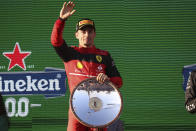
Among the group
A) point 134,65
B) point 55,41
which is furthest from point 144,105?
point 55,41

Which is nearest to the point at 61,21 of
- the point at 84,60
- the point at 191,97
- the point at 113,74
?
the point at 84,60

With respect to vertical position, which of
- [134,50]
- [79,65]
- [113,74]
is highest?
[134,50]

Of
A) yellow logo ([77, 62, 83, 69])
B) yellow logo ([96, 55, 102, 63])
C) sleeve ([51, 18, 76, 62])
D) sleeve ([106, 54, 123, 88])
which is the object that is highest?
sleeve ([51, 18, 76, 62])

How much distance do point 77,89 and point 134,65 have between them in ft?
13.6

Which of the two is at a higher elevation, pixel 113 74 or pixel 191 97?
pixel 113 74

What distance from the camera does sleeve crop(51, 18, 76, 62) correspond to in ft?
11.0

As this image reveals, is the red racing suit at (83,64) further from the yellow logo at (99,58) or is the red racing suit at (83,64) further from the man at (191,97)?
the man at (191,97)

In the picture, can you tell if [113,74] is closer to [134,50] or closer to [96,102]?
[96,102]

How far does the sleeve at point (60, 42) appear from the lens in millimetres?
3352

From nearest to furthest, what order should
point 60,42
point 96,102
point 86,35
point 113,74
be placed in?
point 96,102, point 60,42, point 86,35, point 113,74

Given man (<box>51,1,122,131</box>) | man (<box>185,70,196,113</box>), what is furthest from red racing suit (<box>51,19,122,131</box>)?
man (<box>185,70,196,113</box>)

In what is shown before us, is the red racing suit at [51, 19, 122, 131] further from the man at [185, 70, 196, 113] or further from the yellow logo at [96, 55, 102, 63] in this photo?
the man at [185, 70, 196, 113]

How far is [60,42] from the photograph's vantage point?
11.6 ft

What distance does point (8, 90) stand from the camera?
6910 millimetres
